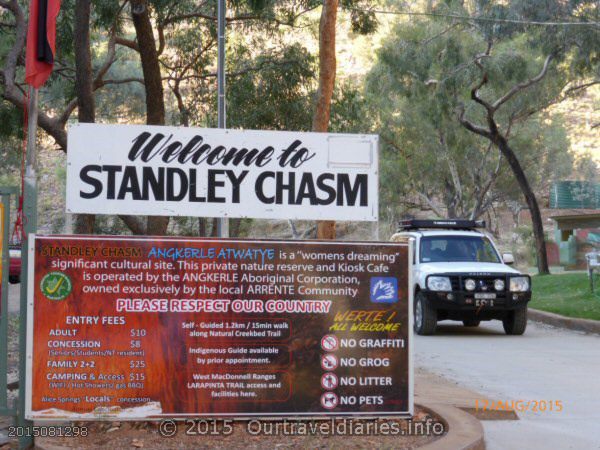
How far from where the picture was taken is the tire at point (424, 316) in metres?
15.2

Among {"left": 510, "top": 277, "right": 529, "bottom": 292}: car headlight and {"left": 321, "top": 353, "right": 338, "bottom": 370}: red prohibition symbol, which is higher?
{"left": 510, "top": 277, "right": 529, "bottom": 292}: car headlight

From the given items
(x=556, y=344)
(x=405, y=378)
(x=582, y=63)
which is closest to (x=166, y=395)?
(x=405, y=378)

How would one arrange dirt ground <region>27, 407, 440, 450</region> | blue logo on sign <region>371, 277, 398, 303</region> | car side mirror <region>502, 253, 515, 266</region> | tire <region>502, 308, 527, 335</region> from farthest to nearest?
car side mirror <region>502, 253, 515, 266</region> → tire <region>502, 308, 527, 335</region> → blue logo on sign <region>371, 277, 398, 303</region> → dirt ground <region>27, 407, 440, 450</region>

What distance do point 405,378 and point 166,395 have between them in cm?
167

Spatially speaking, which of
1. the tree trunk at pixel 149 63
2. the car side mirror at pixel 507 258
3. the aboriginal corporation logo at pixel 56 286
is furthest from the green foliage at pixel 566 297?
the aboriginal corporation logo at pixel 56 286

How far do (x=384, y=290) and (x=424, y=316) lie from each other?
29.9ft

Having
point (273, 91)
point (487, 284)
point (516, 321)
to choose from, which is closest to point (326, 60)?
point (487, 284)

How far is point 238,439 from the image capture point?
6312 millimetres

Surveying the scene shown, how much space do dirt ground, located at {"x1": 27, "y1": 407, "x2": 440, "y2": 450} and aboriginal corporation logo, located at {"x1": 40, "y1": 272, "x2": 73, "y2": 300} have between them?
39.1 inches

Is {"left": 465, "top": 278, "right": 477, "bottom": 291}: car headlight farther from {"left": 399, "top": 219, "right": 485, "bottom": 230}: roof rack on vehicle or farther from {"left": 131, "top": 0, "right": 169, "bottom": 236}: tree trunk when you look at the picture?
{"left": 131, "top": 0, "right": 169, "bottom": 236}: tree trunk

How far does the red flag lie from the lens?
636cm

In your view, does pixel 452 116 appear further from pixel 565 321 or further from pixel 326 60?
pixel 326 60

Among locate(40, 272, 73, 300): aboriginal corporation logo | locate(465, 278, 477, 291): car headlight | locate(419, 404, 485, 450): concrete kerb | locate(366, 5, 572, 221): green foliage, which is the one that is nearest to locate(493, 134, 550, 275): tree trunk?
locate(366, 5, 572, 221): green foliage

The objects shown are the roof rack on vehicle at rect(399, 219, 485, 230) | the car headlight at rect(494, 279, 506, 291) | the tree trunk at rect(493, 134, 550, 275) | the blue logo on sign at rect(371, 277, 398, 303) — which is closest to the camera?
the blue logo on sign at rect(371, 277, 398, 303)
